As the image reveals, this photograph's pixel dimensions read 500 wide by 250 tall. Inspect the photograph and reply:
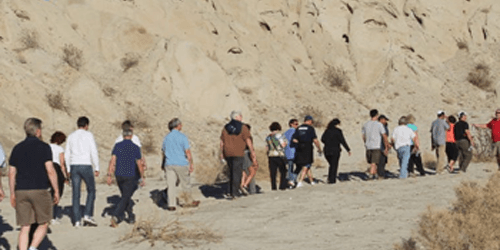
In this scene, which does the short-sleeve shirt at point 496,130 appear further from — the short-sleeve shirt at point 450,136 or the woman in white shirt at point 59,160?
the woman in white shirt at point 59,160

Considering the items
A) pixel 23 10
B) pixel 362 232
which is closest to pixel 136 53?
pixel 23 10

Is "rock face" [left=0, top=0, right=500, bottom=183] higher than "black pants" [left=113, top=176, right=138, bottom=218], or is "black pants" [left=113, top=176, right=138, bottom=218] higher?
"rock face" [left=0, top=0, right=500, bottom=183]

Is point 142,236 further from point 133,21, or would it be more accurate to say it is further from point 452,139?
point 133,21

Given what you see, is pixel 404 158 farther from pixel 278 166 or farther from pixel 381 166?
pixel 278 166

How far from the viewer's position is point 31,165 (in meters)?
8.77

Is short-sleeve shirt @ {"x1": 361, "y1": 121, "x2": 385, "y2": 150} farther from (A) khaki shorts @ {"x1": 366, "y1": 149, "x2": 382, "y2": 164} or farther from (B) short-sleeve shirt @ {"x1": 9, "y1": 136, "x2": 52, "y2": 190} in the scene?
(B) short-sleeve shirt @ {"x1": 9, "y1": 136, "x2": 52, "y2": 190}

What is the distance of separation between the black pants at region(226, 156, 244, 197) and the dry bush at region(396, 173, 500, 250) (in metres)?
6.42

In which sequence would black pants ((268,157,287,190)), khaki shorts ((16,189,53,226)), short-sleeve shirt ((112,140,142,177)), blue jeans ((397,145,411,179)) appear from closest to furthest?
khaki shorts ((16,189,53,226)) → short-sleeve shirt ((112,140,142,177)) → black pants ((268,157,287,190)) → blue jeans ((397,145,411,179))

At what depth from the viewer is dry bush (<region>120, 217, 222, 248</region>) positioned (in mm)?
10039

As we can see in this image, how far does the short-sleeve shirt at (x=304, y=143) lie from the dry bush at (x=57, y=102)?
11863 mm

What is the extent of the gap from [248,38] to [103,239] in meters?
22.2

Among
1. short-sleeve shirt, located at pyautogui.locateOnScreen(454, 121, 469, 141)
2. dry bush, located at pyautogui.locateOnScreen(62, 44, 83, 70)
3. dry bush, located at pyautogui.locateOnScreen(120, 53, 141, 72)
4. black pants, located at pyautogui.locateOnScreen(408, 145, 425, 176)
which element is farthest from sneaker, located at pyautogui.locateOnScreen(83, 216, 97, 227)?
dry bush, located at pyautogui.locateOnScreen(120, 53, 141, 72)

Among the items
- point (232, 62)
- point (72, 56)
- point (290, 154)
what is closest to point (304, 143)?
point (290, 154)

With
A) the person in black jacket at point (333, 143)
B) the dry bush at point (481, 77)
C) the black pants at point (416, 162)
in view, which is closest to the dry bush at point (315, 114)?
the dry bush at point (481, 77)
